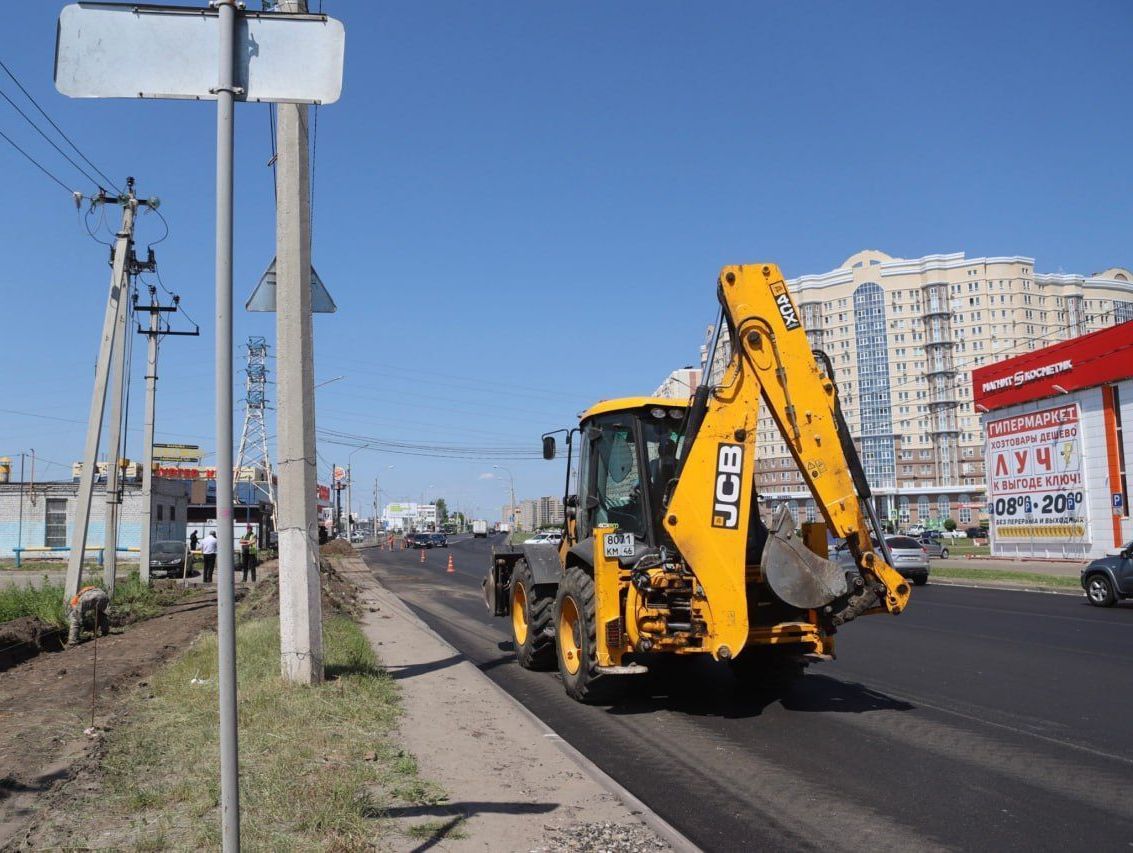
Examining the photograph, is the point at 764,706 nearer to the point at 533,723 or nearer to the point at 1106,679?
the point at 533,723

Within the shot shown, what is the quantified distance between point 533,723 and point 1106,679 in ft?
22.2

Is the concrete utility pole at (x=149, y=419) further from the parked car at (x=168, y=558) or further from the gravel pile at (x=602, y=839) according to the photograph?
the gravel pile at (x=602, y=839)

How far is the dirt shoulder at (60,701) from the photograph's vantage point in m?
6.20

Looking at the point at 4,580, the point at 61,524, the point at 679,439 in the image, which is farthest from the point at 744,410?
the point at 61,524

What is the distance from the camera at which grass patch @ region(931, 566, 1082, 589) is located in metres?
27.6

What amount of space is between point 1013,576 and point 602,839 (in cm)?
3008

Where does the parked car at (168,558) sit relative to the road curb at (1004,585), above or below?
above

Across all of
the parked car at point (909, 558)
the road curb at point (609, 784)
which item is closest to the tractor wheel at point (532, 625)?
the road curb at point (609, 784)

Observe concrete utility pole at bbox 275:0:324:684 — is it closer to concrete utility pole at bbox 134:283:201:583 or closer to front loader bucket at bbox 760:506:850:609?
front loader bucket at bbox 760:506:850:609

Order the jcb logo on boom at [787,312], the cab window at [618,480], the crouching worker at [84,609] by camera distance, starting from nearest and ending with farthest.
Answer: the jcb logo on boom at [787,312] → the cab window at [618,480] → the crouching worker at [84,609]

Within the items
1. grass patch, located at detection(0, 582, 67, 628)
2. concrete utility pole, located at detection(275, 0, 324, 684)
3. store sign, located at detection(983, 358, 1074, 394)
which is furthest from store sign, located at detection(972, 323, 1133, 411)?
grass patch, located at detection(0, 582, 67, 628)

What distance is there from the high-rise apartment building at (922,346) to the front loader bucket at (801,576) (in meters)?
109

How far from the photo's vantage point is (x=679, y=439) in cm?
963

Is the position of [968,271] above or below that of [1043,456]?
above
